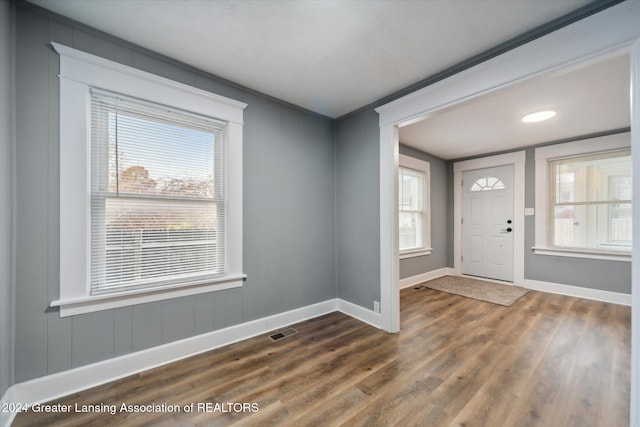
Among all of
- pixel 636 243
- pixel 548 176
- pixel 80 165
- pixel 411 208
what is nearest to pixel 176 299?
pixel 80 165

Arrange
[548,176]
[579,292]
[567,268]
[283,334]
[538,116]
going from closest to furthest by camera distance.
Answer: [283,334] → [538,116] → [579,292] → [567,268] → [548,176]

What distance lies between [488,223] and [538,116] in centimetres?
232

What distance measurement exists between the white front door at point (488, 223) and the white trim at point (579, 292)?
35cm

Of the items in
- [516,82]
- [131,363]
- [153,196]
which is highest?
[516,82]

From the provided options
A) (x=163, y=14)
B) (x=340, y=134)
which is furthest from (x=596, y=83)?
(x=163, y=14)

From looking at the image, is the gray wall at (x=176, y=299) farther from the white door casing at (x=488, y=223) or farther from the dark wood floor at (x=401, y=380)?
the white door casing at (x=488, y=223)

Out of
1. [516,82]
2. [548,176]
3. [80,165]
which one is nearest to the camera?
[80,165]

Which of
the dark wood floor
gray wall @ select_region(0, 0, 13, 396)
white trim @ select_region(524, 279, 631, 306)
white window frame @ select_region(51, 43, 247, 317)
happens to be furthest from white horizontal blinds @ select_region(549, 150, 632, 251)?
gray wall @ select_region(0, 0, 13, 396)

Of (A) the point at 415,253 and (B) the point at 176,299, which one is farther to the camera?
(A) the point at 415,253

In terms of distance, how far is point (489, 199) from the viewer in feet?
15.6

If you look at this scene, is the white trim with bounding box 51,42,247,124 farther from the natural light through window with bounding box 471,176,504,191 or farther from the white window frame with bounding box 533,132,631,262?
the white window frame with bounding box 533,132,631,262

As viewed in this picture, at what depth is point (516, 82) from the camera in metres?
1.84

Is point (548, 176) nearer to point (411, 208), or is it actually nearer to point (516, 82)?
point (411, 208)

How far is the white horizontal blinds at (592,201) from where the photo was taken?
11.8ft
